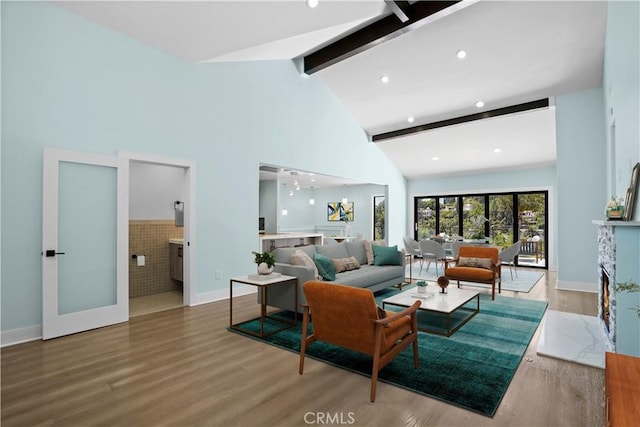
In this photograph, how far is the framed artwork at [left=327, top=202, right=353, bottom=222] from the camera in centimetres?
1233

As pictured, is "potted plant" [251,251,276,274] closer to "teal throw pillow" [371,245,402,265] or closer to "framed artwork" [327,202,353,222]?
"teal throw pillow" [371,245,402,265]

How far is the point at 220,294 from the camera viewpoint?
520 centimetres

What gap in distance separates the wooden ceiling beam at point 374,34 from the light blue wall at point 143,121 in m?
0.62

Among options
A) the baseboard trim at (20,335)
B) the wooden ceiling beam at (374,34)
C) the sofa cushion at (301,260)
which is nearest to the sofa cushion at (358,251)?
the sofa cushion at (301,260)

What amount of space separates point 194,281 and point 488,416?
4.02 metres

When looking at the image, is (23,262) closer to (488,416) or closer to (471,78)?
(488,416)

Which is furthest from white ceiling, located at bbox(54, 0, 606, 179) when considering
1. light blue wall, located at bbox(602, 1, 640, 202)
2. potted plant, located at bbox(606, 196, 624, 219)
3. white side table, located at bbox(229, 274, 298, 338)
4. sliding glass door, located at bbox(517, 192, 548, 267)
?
white side table, located at bbox(229, 274, 298, 338)

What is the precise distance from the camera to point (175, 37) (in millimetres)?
4137

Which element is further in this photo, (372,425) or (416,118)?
(416,118)

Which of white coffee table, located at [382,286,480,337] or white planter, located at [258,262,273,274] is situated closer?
white coffee table, located at [382,286,480,337]

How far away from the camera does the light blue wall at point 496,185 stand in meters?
8.39

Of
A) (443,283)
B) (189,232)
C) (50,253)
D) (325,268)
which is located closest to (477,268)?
(443,283)

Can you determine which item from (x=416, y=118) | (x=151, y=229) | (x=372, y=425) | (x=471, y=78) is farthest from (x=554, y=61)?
(x=151, y=229)

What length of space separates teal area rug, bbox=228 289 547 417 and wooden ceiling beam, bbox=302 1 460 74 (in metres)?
4.04
